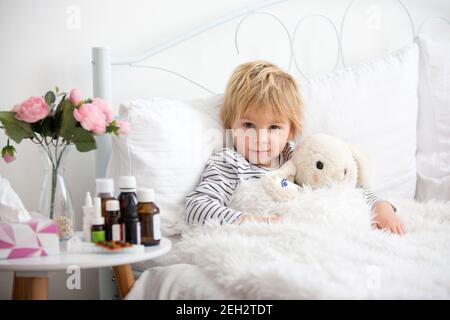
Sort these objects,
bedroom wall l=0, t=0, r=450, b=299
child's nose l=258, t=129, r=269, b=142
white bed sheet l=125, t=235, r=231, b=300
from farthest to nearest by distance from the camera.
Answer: bedroom wall l=0, t=0, r=450, b=299, child's nose l=258, t=129, r=269, b=142, white bed sheet l=125, t=235, r=231, b=300

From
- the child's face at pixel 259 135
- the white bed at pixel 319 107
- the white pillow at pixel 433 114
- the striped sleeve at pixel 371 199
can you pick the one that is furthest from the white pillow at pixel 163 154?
the white pillow at pixel 433 114

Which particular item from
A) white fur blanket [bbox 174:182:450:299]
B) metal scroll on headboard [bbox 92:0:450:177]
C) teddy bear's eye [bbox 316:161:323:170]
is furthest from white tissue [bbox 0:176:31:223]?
teddy bear's eye [bbox 316:161:323:170]

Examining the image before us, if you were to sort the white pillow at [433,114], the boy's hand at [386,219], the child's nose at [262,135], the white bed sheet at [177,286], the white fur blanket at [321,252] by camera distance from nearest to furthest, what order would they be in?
the white fur blanket at [321,252] < the white bed sheet at [177,286] < the boy's hand at [386,219] < the child's nose at [262,135] < the white pillow at [433,114]

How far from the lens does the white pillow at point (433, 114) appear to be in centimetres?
186

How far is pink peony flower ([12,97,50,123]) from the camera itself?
1.21 m

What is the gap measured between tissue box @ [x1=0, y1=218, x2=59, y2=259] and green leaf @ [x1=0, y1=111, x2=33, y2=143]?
0.22 meters

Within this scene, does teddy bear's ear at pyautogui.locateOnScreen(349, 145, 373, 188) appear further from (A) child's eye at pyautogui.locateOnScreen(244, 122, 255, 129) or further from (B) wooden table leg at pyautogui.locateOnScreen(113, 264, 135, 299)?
(B) wooden table leg at pyautogui.locateOnScreen(113, 264, 135, 299)

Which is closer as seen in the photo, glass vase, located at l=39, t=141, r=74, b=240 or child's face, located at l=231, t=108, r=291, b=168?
glass vase, located at l=39, t=141, r=74, b=240

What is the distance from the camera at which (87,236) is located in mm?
1216

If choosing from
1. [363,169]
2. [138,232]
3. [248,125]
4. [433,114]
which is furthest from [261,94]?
[433,114]

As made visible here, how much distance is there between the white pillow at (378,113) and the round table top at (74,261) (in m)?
0.78

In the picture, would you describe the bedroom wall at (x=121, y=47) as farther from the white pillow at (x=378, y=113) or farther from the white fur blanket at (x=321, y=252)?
the white fur blanket at (x=321, y=252)

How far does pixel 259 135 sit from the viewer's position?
154cm
